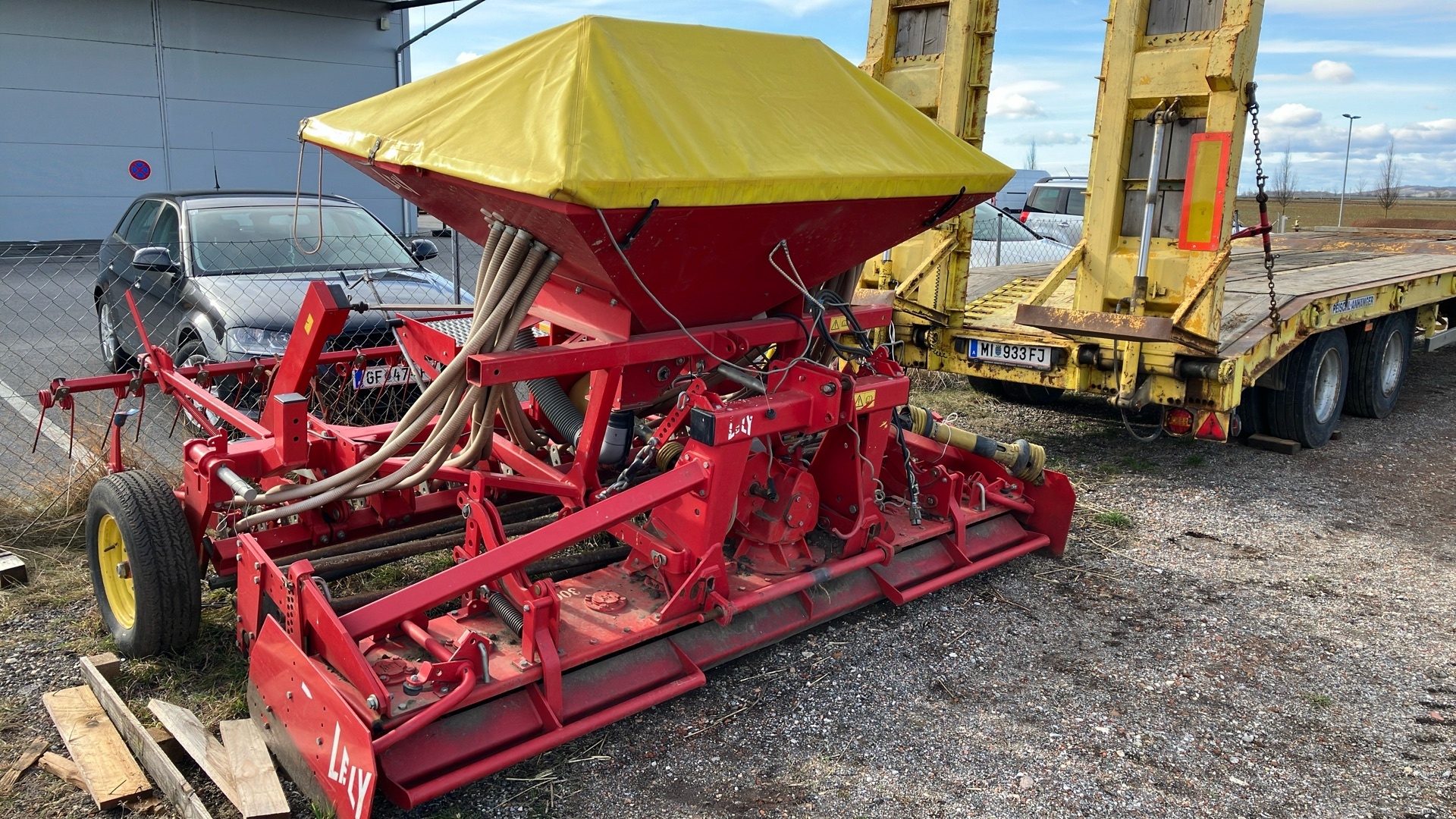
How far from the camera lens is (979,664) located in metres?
3.94

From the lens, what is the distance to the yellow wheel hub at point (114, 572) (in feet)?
12.5

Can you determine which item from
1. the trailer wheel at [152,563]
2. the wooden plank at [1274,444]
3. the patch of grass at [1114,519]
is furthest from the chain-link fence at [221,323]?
the wooden plank at [1274,444]

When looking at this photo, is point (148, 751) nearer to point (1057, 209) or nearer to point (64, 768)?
point (64, 768)

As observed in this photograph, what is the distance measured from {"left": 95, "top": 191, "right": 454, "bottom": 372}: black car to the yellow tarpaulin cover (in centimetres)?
221

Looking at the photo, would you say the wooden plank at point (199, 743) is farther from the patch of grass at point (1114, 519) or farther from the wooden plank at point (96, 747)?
the patch of grass at point (1114, 519)

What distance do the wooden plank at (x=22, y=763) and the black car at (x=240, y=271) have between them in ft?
9.34

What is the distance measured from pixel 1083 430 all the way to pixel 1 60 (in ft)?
58.2

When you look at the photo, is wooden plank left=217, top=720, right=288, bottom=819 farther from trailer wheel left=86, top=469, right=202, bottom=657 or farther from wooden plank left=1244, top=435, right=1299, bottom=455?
wooden plank left=1244, top=435, right=1299, bottom=455

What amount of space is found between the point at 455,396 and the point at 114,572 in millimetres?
1547

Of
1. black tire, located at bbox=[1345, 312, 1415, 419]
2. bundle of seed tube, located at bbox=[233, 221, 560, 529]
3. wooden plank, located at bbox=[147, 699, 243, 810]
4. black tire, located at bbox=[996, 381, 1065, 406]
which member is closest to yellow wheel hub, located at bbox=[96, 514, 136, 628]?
bundle of seed tube, located at bbox=[233, 221, 560, 529]

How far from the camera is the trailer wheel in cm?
349

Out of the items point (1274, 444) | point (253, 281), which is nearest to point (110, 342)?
point (253, 281)

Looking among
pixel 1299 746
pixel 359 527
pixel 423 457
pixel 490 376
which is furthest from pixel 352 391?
pixel 1299 746

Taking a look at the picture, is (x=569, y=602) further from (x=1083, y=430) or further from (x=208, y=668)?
(x=1083, y=430)
